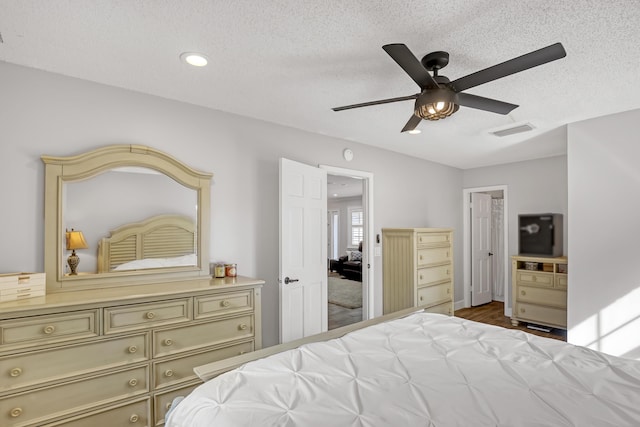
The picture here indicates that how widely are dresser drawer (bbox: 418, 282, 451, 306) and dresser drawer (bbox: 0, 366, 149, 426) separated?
316cm

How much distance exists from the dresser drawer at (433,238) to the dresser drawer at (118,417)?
3205 mm

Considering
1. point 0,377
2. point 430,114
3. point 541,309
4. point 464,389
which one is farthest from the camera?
point 541,309

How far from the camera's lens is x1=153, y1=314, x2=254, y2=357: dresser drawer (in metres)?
2.14

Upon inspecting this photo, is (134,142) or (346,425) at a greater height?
(134,142)

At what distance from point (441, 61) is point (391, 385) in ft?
5.79

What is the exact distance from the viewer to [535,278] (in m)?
4.57

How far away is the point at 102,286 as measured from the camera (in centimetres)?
233

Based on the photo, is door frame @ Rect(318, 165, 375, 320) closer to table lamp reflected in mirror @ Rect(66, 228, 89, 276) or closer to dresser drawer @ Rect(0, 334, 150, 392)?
dresser drawer @ Rect(0, 334, 150, 392)

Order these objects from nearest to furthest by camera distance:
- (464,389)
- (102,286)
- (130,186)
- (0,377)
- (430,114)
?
(464,389), (0,377), (430,114), (102,286), (130,186)

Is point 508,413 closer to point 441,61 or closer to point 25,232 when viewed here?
point 441,61

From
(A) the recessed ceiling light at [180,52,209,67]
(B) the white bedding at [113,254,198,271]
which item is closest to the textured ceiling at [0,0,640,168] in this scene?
(A) the recessed ceiling light at [180,52,209,67]

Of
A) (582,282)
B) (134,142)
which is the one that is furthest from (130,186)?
(582,282)

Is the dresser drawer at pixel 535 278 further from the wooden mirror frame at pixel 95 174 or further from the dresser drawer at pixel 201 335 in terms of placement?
the wooden mirror frame at pixel 95 174

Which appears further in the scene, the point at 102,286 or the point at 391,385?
the point at 102,286
